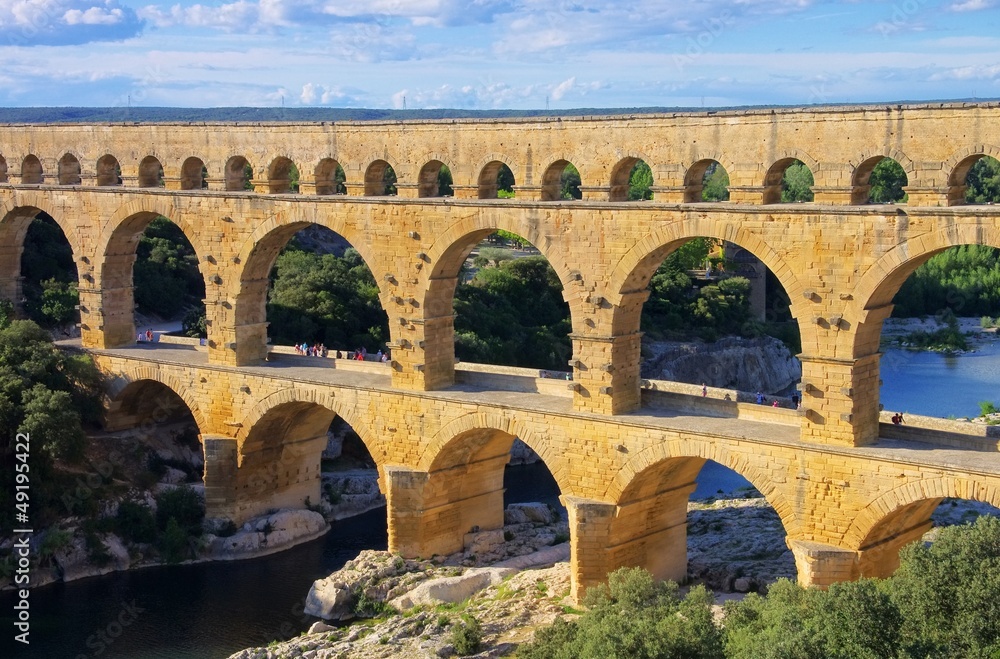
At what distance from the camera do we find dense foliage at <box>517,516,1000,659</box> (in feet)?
51.3

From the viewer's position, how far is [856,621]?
15.8 meters

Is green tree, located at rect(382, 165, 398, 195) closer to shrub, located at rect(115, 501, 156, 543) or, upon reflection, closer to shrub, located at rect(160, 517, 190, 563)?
shrub, located at rect(160, 517, 190, 563)

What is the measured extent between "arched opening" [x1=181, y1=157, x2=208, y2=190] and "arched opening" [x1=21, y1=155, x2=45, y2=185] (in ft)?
16.8

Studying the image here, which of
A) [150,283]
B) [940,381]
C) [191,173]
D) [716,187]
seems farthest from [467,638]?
[716,187]

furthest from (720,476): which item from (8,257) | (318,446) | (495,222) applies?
→ (8,257)

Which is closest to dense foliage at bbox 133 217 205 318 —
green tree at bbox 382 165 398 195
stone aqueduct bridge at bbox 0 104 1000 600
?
green tree at bbox 382 165 398 195

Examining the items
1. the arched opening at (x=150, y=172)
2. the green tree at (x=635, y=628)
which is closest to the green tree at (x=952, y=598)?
the green tree at (x=635, y=628)

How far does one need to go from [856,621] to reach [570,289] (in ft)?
27.5

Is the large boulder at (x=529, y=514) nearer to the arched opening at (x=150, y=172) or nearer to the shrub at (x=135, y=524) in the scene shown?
the shrub at (x=135, y=524)

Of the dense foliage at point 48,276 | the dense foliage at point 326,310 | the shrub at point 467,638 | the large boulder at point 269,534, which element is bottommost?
the large boulder at point 269,534

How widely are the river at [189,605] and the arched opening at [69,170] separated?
9666mm

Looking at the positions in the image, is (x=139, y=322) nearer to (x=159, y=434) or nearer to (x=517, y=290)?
(x=159, y=434)

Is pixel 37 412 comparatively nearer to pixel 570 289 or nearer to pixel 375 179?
pixel 375 179

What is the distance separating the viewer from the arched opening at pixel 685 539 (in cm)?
2228
